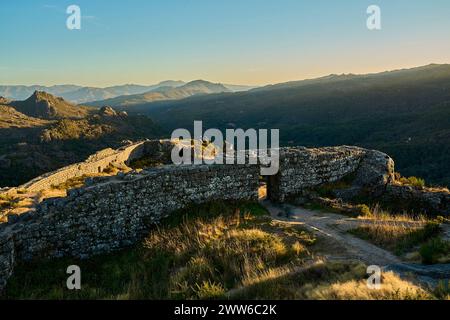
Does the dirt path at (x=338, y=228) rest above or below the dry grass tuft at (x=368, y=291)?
below

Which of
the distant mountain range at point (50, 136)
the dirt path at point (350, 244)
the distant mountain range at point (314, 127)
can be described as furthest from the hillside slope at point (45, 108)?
the dirt path at point (350, 244)

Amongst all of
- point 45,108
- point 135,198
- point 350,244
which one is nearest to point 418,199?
point 350,244

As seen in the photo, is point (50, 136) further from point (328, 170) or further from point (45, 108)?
point (328, 170)

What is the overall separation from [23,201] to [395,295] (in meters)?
18.0

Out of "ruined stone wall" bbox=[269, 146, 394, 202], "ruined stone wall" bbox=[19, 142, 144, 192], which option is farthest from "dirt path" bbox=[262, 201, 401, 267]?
"ruined stone wall" bbox=[19, 142, 144, 192]

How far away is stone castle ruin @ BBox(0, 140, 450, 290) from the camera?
36.6 feet

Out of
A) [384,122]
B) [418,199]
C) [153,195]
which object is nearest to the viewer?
[153,195]

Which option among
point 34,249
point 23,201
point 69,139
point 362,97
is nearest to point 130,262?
point 34,249

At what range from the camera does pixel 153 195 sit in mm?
12938

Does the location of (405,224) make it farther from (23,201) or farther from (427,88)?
(427,88)

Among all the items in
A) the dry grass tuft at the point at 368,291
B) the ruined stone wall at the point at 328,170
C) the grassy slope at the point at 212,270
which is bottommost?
the grassy slope at the point at 212,270

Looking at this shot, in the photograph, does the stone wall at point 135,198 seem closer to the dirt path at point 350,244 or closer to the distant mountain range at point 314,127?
the dirt path at point 350,244

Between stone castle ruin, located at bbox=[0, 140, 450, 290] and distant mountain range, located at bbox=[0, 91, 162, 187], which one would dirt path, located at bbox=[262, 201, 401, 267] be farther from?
distant mountain range, located at bbox=[0, 91, 162, 187]

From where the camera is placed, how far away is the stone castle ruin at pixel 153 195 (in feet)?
36.6
